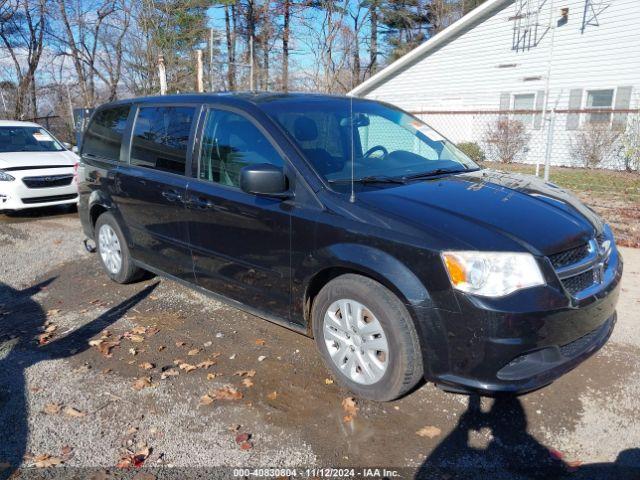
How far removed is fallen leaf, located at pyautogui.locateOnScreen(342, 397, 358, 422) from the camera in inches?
120

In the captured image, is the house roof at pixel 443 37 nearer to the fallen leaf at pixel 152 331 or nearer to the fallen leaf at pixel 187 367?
the fallen leaf at pixel 152 331

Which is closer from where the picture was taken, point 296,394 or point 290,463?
point 290,463

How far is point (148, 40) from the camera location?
2248 centimetres

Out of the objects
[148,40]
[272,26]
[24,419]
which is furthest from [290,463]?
[272,26]

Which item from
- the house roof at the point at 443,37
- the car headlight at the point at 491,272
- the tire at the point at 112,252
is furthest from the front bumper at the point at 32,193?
the house roof at the point at 443,37

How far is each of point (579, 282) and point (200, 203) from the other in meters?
2.63

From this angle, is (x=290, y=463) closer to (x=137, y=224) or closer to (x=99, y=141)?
(x=137, y=224)

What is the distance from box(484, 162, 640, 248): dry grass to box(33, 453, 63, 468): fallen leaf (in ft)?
21.6

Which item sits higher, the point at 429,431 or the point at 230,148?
the point at 230,148

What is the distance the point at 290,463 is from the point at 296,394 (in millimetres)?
645

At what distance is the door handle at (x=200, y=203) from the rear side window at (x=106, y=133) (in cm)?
146

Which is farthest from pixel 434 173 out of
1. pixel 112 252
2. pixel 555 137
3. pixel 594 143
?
pixel 555 137

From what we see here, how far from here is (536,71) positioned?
51.5ft

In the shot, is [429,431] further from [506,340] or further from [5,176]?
[5,176]
